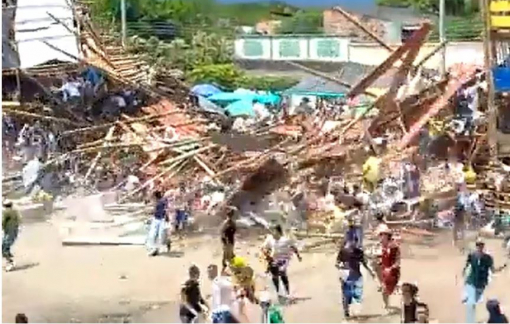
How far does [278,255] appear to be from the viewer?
8398 mm

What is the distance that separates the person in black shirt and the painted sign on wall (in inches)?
68.6

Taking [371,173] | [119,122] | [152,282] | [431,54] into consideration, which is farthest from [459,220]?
[119,122]

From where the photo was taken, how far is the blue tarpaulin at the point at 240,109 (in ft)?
37.1

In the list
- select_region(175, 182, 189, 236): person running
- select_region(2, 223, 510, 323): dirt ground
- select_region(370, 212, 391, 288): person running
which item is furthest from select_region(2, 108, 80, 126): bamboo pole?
select_region(370, 212, 391, 288): person running

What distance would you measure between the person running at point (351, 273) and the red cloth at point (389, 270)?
151mm

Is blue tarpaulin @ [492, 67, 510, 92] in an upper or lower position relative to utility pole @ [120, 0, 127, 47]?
lower

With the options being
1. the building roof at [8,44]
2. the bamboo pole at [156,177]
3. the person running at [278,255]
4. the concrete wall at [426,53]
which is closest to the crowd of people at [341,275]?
the person running at [278,255]

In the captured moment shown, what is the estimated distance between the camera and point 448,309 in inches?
309

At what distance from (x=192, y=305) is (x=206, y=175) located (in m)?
3.21

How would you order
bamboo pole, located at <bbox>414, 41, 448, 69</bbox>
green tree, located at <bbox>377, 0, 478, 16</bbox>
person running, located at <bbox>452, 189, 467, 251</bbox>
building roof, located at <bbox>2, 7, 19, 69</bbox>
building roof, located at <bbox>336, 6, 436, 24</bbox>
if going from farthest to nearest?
bamboo pole, located at <bbox>414, 41, 448, 69</bbox>, building roof, located at <bbox>2, 7, 19, 69</bbox>, building roof, located at <bbox>336, 6, 436, 24</bbox>, green tree, located at <bbox>377, 0, 478, 16</bbox>, person running, located at <bbox>452, 189, 467, 251</bbox>

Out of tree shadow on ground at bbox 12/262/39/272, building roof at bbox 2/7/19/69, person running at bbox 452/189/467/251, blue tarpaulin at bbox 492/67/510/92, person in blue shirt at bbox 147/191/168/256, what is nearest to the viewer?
tree shadow on ground at bbox 12/262/39/272

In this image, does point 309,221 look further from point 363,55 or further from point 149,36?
point 149,36

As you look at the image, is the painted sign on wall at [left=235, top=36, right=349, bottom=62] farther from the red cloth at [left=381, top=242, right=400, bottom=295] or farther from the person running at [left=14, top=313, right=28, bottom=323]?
the person running at [left=14, top=313, right=28, bottom=323]

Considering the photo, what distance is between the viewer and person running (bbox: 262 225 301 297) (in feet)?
27.0
